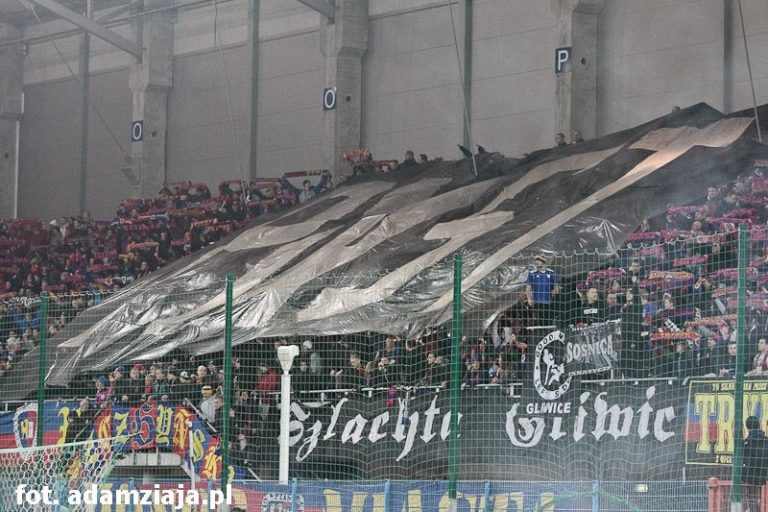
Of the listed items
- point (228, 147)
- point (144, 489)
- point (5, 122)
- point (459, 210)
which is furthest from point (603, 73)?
point (5, 122)

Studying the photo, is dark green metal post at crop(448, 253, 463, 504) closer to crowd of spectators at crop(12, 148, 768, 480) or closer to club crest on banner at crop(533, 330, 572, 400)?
crowd of spectators at crop(12, 148, 768, 480)

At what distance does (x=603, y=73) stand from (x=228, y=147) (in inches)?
524

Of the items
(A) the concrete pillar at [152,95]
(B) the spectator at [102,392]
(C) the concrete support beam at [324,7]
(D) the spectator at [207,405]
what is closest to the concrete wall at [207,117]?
(A) the concrete pillar at [152,95]

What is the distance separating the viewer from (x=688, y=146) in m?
22.4

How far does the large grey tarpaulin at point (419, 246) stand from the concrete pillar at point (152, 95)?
37.9ft

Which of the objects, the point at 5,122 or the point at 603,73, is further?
the point at 5,122

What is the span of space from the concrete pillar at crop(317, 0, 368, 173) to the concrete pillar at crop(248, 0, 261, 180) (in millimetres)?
3834

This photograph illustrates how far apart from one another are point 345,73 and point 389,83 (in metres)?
1.15

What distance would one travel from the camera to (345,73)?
1372 inches

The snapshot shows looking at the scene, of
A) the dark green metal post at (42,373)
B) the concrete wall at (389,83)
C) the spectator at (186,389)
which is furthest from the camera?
the concrete wall at (389,83)

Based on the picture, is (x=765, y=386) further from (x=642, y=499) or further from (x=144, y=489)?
(x=144, y=489)

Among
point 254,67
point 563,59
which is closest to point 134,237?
point 254,67

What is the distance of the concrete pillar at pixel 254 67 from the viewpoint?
38344 millimetres

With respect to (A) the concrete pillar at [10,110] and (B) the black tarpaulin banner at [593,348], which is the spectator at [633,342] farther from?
(A) the concrete pillar at [10,110]
